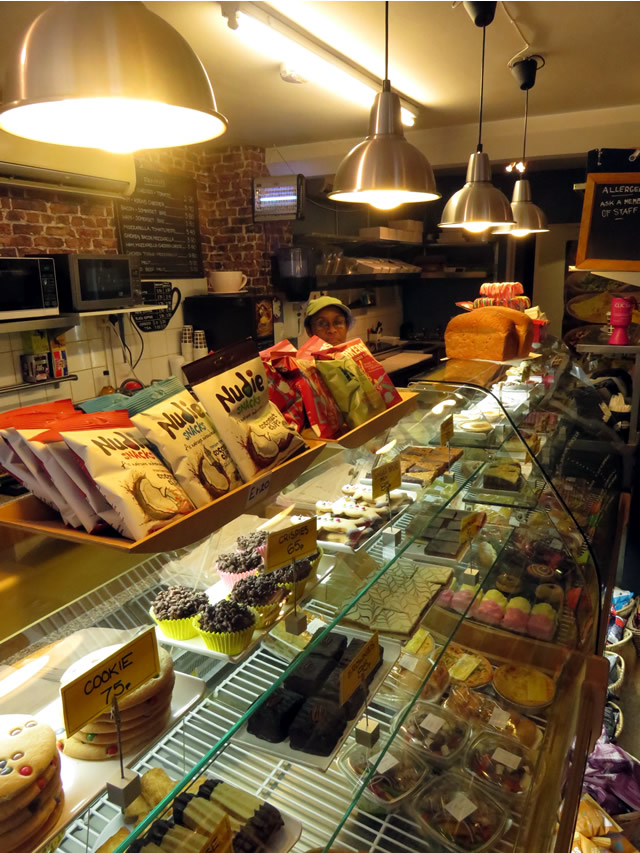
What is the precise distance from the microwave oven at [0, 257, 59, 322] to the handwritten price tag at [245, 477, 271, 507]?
288cm

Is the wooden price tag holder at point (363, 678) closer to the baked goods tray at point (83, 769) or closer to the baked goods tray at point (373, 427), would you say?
the baked goods tray at point (83, 769)

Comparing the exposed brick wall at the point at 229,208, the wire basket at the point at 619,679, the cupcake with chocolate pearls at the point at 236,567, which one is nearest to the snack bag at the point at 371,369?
the cupcake with chocolate pearls at the point at 236,567

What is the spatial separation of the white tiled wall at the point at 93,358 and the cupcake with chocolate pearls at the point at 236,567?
3.22 m

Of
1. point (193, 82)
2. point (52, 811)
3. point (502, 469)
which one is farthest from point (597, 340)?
point (52, 811)

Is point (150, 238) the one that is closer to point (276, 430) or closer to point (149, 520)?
point (276, 430)

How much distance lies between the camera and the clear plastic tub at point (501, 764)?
2.00 meters

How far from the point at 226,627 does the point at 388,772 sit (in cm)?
107

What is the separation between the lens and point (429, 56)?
13.0 ft

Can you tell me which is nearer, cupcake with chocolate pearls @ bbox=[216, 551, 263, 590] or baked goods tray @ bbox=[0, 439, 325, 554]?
baked goods tray @ bbox=[0, 439, 325, 554]

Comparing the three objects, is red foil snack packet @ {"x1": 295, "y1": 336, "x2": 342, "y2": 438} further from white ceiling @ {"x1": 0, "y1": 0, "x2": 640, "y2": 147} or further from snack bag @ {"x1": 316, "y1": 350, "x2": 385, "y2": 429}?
white ceiling @ {"x1": 0, "y1": 0, "x2": 640, "y2": 147}

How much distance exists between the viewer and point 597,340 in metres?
4.61

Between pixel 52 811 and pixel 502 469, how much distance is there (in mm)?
2243

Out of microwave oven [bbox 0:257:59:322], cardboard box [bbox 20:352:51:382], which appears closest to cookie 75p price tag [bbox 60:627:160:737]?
microwave oven [bbox 0:257:59:322]

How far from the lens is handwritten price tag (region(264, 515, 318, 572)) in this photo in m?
1.26
